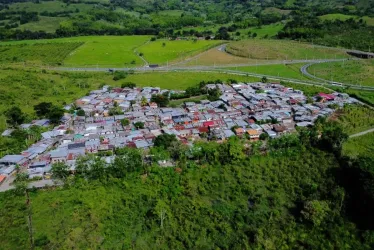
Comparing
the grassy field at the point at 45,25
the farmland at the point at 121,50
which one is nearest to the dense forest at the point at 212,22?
the grassy field at the point at 45,25

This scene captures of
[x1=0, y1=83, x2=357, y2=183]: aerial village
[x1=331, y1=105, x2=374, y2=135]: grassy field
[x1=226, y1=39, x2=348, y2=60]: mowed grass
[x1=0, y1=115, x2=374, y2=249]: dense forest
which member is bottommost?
[x1=0, y1=115, x2=374, y2=249]: dense forest

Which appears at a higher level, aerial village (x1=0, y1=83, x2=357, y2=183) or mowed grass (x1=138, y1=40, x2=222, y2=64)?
mowed grass (x1=138, y1=40, x2=222, y2=64)

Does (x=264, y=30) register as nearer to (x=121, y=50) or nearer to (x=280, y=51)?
(x=280, y=51)

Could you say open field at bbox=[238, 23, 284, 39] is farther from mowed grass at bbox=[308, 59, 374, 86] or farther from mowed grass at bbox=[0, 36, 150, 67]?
mowed grass at bbox=[308, 59, 374, 86]

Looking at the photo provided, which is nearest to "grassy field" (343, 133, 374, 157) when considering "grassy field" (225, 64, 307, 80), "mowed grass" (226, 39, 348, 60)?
"grassy field" (225, 64, 307, 80)

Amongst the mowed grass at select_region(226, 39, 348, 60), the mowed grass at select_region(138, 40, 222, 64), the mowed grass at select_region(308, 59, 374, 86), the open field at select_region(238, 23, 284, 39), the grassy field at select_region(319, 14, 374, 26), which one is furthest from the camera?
the open field at select_region(238, 23, 284, 39)

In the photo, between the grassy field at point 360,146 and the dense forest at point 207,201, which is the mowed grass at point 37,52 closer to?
the dense forest at point 207,201

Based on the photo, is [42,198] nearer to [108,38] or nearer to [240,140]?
[240,140]

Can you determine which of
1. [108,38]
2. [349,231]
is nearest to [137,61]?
[108,38]
